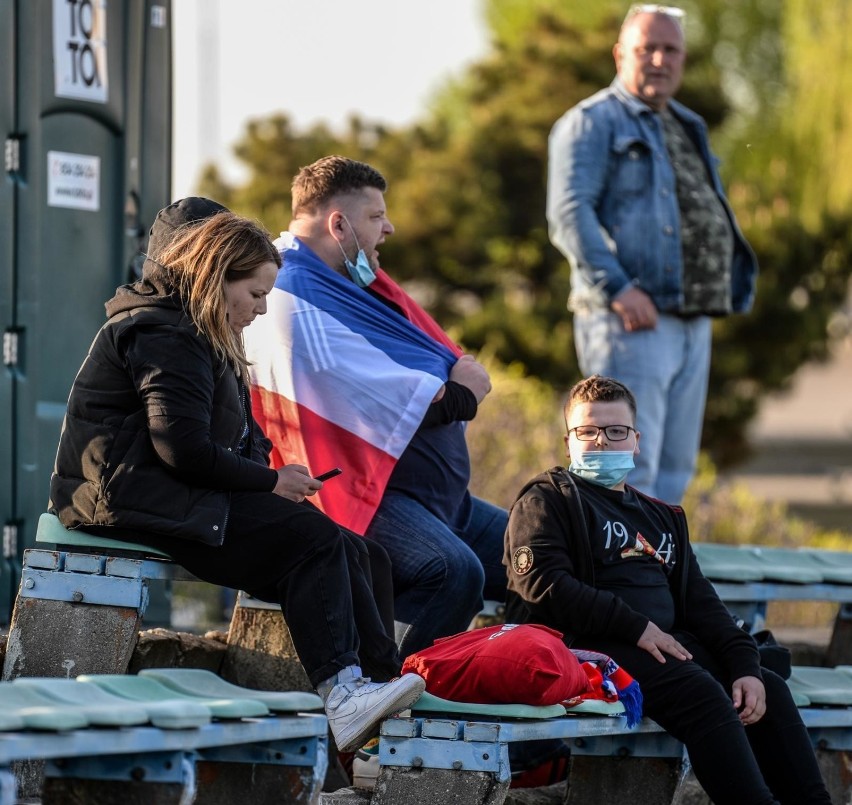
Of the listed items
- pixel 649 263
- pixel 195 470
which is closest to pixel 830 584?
pixel 649 263

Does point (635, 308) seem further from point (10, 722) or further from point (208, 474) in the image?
point (10, 722)

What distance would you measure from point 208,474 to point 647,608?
1446 mm

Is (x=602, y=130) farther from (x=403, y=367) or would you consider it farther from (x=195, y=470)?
(x=195, y=470)

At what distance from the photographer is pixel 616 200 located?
6.87 m

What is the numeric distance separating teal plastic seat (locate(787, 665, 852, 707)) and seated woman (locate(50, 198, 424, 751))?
1459 mm

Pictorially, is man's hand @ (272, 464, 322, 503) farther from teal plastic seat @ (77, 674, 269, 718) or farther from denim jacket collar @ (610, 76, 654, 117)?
denim jacket collar @ (610, 76, 654, 117)

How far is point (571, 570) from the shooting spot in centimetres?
501

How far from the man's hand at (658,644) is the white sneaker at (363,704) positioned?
76cm

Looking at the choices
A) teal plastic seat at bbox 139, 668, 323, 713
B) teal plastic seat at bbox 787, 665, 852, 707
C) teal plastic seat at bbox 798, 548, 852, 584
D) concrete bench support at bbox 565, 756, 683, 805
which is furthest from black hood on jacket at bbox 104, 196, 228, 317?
teal plastic seat at bbox 798, 548, 852, 584

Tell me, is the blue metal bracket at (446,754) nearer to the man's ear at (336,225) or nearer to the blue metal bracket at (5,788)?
the blue metal bracket at (5,788)

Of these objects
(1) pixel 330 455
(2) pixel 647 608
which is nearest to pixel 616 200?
(1) pixel 330 455

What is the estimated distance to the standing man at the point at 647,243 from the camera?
6.72 meters

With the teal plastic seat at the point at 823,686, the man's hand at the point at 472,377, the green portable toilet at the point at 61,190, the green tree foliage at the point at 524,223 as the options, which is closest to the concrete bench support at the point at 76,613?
the man's hand at the point at 472,377

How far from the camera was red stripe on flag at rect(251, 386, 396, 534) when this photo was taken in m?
5.24
